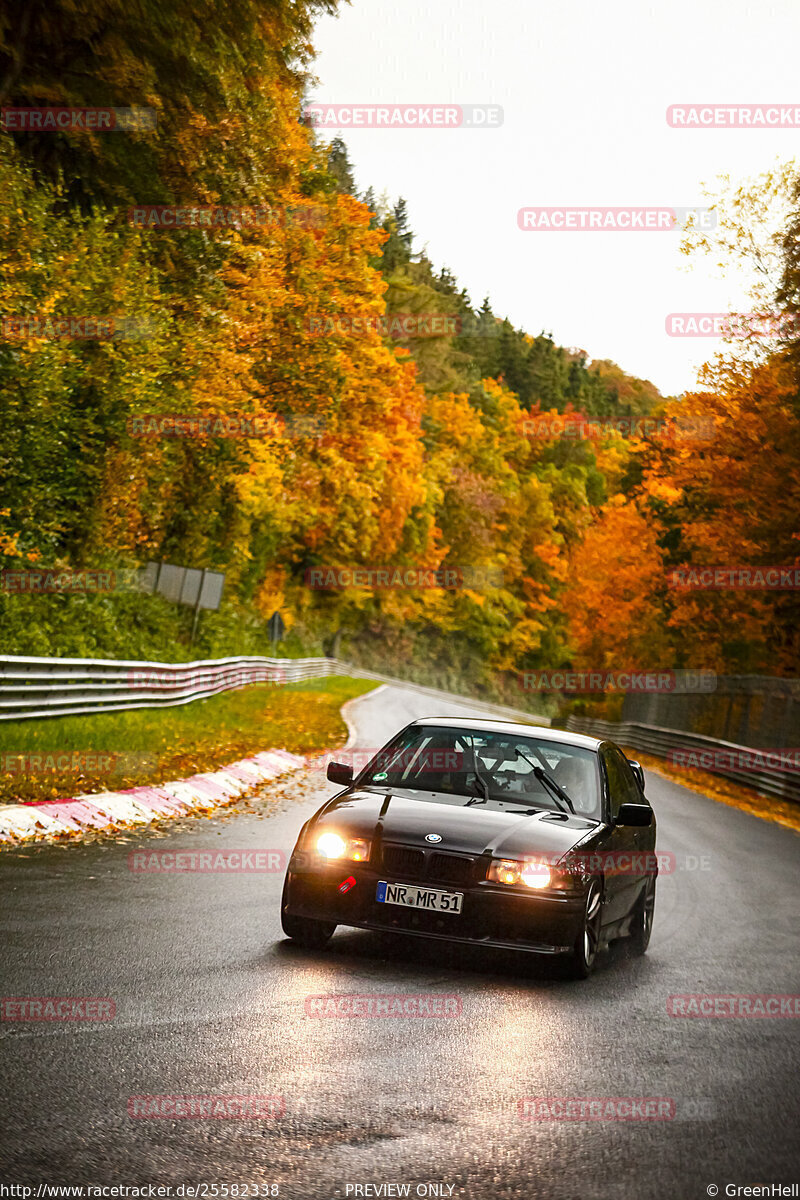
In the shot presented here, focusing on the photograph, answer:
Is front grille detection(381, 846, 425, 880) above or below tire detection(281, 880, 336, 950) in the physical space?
above

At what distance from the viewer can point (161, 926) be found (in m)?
8.81

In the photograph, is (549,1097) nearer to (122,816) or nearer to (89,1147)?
(89,1147)

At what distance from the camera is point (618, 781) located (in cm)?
977

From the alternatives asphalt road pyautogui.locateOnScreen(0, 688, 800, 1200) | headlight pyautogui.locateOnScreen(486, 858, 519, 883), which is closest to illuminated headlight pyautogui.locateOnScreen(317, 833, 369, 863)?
asphalt road pyautogui.locateOnScreen(0, 688, 800, 1200)

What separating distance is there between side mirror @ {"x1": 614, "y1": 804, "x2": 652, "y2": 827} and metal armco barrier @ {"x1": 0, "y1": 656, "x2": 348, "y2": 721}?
9.47 m

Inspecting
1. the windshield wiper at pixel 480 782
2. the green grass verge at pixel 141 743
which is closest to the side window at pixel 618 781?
the windshield wiper at pixel 480 782

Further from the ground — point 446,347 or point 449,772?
point 446,347

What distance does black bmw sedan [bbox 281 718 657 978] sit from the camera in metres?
7.81

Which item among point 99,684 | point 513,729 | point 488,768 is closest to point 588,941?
point 488,768

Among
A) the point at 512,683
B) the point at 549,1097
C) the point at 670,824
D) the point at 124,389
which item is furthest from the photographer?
the point at 512,683

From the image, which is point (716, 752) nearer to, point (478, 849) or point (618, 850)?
point (618, 850)

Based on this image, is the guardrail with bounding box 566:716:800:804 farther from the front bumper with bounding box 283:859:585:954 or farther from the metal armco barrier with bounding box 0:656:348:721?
the front bumper with bounding box 283:859:585:954

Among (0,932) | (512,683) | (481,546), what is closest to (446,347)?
(481,546)

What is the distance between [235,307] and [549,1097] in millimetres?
28181
